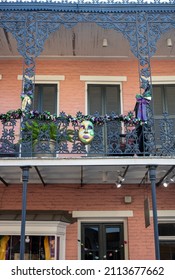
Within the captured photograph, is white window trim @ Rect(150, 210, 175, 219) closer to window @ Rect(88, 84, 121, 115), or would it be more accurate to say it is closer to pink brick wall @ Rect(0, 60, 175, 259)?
pink brick wall @ Rect(0, 60, 175, 259)

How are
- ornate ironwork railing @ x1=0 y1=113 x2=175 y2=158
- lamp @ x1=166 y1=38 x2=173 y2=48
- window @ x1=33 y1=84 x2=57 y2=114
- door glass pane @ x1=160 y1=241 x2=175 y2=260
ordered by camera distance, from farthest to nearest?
window @ x1=33 y1=84 x2=57 y2=114 < lamp @ x1=166 y1=38 x2=173 y2=48 < door glass pane @ x1=160 y1=241 x2=175 y2=260 < ornate ironwork railing @ x1=0 y1=113 x2=175 y2=158

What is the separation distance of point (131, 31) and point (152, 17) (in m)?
0.68

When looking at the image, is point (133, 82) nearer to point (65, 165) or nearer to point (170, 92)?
point (170, 92)

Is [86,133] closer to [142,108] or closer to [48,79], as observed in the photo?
[142,108]

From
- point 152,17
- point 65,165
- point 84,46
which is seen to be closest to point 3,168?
point 65,165

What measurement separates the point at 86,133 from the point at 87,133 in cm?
2

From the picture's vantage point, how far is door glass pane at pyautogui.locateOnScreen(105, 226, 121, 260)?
30.8 ft

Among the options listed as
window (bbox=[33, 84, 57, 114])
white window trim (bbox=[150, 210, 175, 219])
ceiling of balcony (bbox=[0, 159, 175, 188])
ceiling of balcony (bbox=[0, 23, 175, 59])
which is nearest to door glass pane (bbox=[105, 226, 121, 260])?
white window trim (bbox=[150, 210, 175, 219])

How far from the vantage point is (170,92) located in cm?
1060

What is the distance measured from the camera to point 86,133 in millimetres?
8062

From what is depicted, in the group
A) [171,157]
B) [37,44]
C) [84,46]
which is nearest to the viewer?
[171,157]

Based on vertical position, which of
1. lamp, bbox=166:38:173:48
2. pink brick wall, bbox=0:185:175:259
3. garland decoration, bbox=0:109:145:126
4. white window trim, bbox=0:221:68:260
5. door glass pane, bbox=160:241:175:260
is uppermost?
lamp, bbox=166:38:173:48

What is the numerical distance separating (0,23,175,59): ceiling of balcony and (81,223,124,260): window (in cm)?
492

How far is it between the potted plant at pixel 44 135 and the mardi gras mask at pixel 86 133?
25cm
